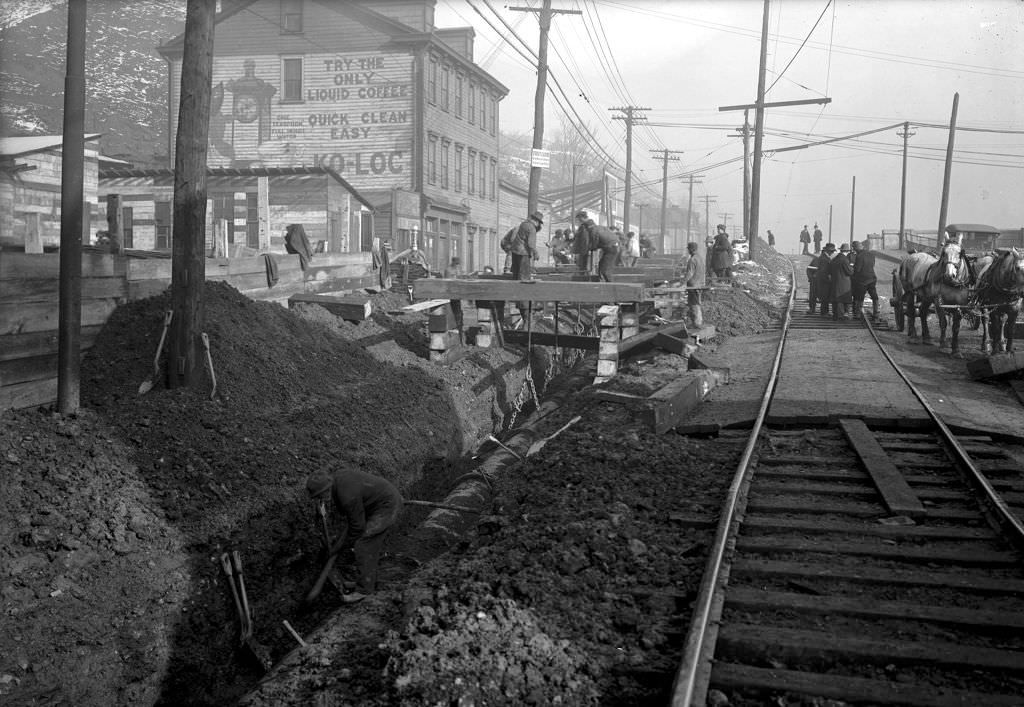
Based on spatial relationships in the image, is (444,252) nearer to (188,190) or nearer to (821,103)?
(821,103)

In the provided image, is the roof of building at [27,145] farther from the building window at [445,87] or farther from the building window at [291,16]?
the building window at [445,87]

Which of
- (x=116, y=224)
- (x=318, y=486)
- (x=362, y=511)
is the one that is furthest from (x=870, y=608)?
(x=116, y=224)

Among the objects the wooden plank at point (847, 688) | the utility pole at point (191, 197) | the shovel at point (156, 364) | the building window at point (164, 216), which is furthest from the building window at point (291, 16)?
the wooden plank at point (847, 688)

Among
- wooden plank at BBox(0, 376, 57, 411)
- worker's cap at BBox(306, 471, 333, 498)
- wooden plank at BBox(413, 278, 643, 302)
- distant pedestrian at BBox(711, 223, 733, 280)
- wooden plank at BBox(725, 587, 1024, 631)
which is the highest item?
distant pedestrian at BBox(711, 223, 733, 280)

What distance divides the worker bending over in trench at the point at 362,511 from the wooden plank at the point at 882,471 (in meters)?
4.35

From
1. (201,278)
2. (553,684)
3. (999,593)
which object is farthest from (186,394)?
(999,593)

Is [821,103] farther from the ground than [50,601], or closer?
farther from the ground

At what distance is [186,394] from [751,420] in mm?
6499

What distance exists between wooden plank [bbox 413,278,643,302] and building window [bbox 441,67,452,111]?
75.6 ft

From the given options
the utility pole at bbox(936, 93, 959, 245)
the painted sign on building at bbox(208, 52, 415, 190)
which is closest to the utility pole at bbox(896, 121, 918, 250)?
the utility pole at bbox(936, 93, 959, 245)

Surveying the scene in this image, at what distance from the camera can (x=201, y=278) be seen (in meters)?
10.5

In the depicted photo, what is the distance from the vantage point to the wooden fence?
8945mm

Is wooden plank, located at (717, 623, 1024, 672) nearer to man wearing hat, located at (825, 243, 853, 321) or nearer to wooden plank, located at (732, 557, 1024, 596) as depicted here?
wooden plank, located at (732, 557, 1024, 596)

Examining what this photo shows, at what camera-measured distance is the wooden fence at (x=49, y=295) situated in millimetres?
8945
